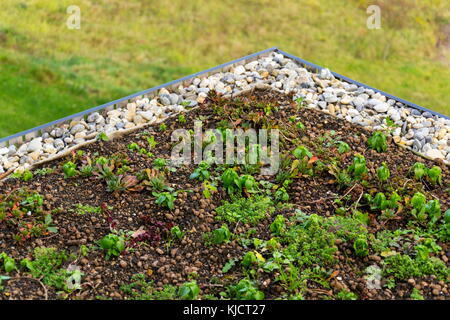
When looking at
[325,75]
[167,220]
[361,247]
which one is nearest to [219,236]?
[167,220]

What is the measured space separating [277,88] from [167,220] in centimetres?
234

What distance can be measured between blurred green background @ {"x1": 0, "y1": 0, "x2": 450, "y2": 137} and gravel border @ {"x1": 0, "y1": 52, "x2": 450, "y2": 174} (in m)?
1.05

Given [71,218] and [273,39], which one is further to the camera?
[273,39]

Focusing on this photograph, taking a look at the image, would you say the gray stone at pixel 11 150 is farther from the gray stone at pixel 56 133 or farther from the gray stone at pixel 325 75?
the gray stone at pixel 325 75

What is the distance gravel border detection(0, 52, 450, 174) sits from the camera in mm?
5258

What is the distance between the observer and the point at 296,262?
3.92 meters

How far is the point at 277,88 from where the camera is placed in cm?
612

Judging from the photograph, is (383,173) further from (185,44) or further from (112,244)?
(185,44)

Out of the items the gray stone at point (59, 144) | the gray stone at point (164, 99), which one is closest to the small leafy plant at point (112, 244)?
the gray stone at point (59, 144)

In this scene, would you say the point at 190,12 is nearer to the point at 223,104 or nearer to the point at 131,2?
the point at 131,2

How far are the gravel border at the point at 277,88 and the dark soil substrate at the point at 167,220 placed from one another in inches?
11.5
